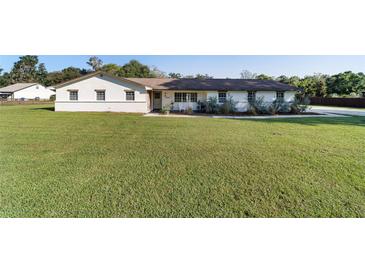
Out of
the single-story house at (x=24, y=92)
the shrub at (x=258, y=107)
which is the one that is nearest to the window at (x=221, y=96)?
the shrub at (x=258, y=107)

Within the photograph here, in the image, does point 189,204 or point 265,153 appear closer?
point 189,204

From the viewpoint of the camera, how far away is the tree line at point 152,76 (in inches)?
1470

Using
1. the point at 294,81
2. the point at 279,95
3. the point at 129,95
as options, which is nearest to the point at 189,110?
the point at 129,95

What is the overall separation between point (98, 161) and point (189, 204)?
3078mm

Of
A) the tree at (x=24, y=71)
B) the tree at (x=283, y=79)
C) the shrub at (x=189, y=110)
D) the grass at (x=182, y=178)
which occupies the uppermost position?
the tree at (x=24, y=71)

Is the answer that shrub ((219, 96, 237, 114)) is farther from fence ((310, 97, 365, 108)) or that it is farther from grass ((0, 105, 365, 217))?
fence ((310, 97, 365, 108))

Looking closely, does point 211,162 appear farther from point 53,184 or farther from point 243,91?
point 243,91

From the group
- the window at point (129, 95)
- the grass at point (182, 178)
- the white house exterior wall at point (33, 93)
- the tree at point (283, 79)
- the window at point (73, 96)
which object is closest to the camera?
the grass at point (182, 178)

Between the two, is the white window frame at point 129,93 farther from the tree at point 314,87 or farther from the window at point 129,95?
the tree at point 314,87

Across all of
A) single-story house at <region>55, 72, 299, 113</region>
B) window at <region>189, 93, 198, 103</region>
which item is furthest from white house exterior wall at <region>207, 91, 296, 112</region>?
window at <region>189, 93, 198, 103</region>

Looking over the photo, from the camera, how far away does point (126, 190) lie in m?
3.85

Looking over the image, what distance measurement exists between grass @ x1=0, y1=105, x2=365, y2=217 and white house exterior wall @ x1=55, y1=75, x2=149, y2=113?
11835mm

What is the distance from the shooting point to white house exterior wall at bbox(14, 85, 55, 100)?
47375mm
